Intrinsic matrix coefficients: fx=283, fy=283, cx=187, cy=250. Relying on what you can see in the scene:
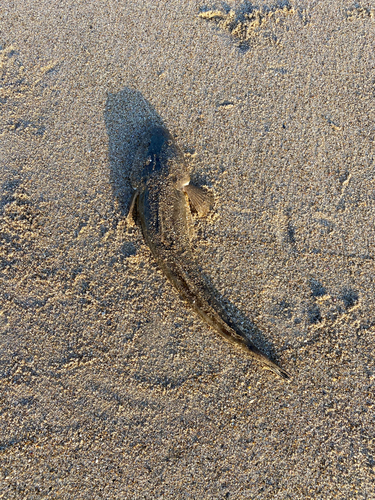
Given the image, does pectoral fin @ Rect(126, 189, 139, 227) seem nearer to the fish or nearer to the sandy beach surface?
the fish

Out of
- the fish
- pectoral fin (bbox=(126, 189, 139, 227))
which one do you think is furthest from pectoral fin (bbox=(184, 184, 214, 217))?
pectoral fin (bbox=(126, 189, 139, 227))

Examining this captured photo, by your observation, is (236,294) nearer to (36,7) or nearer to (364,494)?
(364,494)

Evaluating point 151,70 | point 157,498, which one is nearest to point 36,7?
point 151,70

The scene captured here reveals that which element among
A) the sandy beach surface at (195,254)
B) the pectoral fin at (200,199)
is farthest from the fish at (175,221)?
the sandy beach surface at (195,254)

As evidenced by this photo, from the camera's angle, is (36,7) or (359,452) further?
(36,7)

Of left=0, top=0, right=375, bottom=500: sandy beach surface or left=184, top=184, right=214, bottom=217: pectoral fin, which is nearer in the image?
left=0, top=0, right=375, bottom=500: sandy beach surface

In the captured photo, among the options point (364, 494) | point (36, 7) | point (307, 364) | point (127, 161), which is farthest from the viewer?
point (36, 7)
